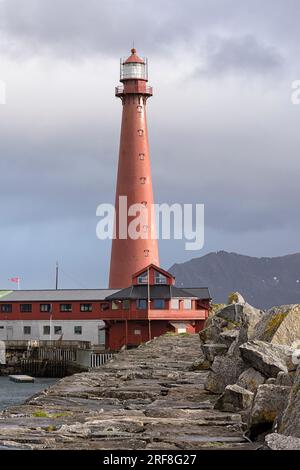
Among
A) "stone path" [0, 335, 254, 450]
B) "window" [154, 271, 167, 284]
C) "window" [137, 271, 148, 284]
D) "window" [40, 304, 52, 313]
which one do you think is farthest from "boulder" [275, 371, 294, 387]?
"window" [40, 304, 52, 313]

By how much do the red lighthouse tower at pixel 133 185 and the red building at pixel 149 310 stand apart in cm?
305

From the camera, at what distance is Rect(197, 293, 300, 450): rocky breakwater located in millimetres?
12312

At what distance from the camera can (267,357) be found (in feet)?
53.1

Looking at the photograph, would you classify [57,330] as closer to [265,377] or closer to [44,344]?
[44,344]

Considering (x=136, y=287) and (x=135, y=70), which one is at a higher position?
(x=135, y=70)

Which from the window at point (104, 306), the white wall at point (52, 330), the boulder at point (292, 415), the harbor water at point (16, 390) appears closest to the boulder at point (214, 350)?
the boulder at point (292, 415)

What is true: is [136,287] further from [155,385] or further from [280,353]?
[280,353]

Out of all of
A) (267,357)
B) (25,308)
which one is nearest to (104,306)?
(25,308)

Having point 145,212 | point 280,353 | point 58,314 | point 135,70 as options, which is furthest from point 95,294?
point 280,353

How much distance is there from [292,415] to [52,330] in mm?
77441

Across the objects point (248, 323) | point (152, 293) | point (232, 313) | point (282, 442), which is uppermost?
point (152, 293)

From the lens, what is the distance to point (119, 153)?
83.2 metres

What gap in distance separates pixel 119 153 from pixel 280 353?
6757 centimetres
